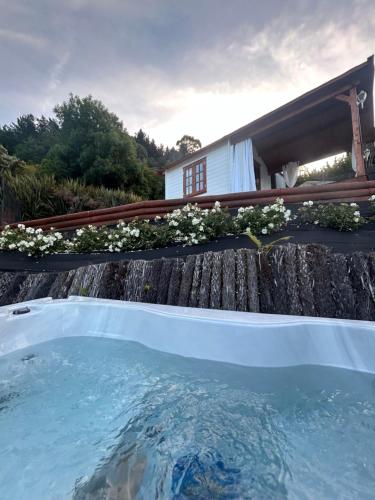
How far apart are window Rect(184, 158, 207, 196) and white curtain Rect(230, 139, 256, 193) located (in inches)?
43.8

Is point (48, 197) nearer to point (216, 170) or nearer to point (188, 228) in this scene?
point (188, 228)

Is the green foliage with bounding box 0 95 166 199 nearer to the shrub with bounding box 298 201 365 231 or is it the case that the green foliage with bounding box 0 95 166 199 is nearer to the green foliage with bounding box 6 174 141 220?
the green foliage with bounding box 6 174 141 220

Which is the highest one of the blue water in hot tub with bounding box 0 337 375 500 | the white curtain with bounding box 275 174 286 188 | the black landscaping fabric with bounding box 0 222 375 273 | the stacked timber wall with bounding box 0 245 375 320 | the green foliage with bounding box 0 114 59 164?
the green foliage with bounding box 0 114 59 164

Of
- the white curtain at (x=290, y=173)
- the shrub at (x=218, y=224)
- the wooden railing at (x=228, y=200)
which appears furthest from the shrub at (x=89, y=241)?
the white curtain at (x=290, y=173)

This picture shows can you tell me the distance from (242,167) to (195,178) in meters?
1.80

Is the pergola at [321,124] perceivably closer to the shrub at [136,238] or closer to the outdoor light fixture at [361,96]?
the outdoor light fixture at [361,96]

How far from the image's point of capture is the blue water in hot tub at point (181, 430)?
2.43 feet

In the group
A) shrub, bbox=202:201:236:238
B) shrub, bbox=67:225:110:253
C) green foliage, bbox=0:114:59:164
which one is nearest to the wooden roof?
shrub, bbox=202:201:236:238

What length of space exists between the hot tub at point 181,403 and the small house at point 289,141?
4.15m

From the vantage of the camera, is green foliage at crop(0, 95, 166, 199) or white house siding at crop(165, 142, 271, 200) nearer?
white house siding at crop(165, 142, 271, 200)

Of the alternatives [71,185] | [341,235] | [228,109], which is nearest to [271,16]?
[228,109]

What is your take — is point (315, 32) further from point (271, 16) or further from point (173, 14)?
point (173, 14)

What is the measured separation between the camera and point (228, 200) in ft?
11.8

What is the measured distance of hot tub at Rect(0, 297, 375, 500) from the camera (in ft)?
2.51
